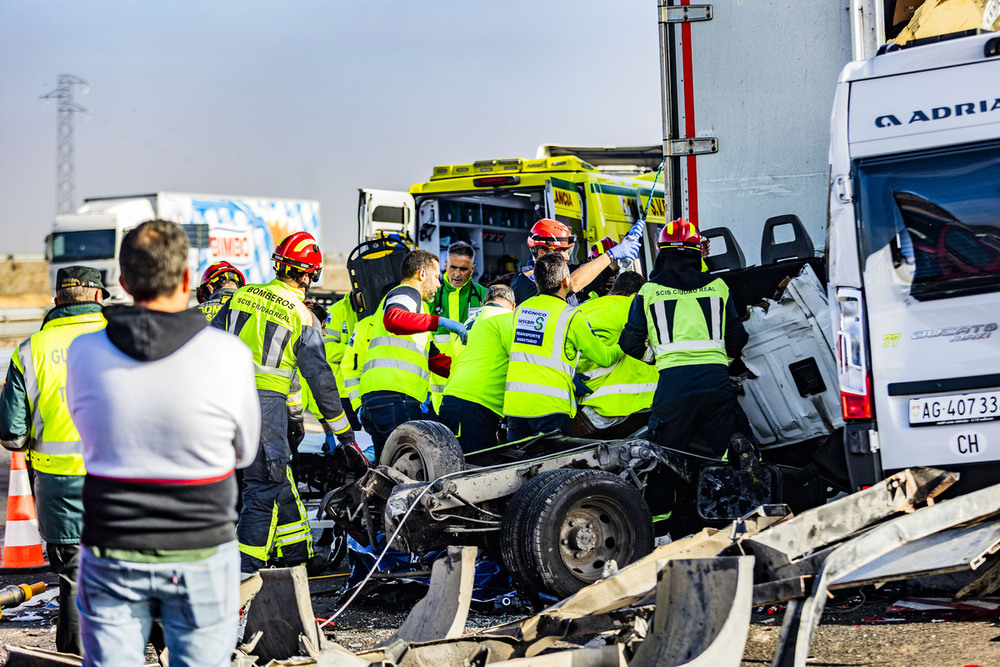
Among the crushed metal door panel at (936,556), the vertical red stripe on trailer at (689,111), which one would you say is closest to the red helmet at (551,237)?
the vertical red stripe on trailer at (689,111)

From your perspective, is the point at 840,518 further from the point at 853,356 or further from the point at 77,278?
the point at 77,278

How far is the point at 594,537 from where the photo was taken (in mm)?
5996

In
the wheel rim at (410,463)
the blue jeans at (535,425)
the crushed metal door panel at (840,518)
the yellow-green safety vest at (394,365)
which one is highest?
the yellow-green safety vest at (394,365)

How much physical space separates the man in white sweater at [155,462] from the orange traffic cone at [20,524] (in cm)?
448

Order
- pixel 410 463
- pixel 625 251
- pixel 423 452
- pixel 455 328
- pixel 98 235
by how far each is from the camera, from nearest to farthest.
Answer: pixel 423 452, pixel 410 463, pixel 455 328, pixel 625 251, pixel 98 235

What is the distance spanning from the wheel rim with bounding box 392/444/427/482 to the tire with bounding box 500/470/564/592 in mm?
833

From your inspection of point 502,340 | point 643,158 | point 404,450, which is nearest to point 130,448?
point 404,450

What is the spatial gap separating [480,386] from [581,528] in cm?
172

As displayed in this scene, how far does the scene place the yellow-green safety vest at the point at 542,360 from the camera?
7.04 metres

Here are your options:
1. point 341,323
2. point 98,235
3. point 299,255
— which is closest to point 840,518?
point 299,255

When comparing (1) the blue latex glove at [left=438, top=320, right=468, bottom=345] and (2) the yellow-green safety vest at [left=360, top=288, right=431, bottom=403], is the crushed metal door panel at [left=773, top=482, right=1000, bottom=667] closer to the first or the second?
(1) the blue latex glove at [left=438, top=320, right=468, bottom=345]

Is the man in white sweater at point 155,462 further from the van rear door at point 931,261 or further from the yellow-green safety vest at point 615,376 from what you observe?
the yellow-green safety vest at point 615,376

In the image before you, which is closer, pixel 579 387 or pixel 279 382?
pixel 279 382

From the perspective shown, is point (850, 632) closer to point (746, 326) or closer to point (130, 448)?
point (746, 326)
